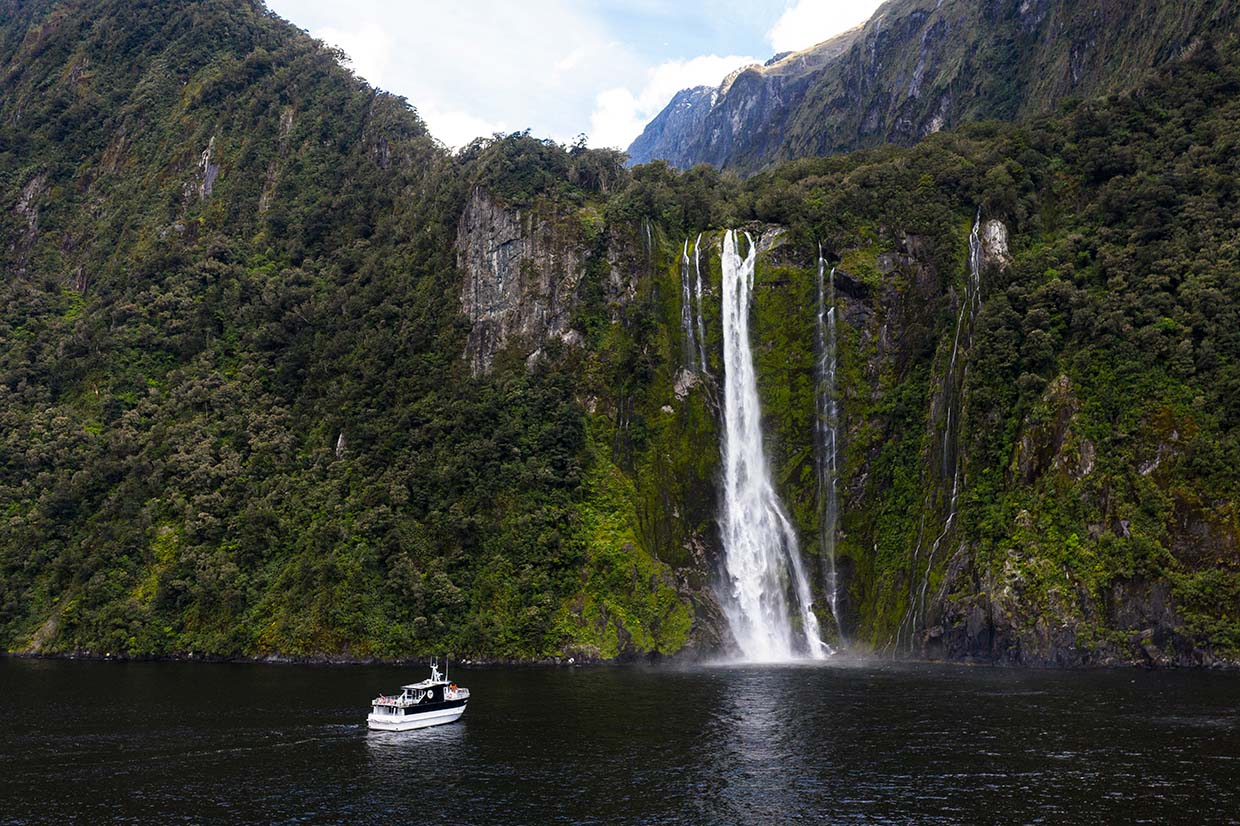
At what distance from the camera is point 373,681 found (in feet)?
197

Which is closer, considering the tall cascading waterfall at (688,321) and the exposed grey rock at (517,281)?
the tall cascading waterfall at (688,321)

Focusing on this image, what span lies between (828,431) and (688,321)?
626 inches

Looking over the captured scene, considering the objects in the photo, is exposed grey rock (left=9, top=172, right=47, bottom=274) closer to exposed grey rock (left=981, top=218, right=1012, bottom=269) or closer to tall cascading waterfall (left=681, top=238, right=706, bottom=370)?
tall cascading waterfall (left=681, top=238, right=706, bottom=370)

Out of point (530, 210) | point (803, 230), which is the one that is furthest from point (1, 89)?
point (803, 230)

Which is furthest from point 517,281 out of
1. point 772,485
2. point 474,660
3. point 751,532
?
point 474,660

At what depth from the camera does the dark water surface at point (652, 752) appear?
106 ft

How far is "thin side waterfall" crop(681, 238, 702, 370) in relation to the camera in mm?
85562

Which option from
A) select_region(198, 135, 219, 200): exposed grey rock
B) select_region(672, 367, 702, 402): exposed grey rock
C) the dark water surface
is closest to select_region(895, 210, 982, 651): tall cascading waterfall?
the dark water surface

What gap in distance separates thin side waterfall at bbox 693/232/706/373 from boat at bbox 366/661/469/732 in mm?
42525

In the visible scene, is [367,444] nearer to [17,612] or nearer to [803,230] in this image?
[17,612]

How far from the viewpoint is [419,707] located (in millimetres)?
47969

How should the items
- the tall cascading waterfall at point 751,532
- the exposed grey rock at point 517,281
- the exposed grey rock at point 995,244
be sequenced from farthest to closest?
the exposed grey rock at point 517,281
the exposed grey rock at point 995,244
the tall cascading waterfall at point 751,532

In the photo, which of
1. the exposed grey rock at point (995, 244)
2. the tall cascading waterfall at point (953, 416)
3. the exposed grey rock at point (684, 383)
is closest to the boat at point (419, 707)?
the tall cascading waterfall at point (953, 416)

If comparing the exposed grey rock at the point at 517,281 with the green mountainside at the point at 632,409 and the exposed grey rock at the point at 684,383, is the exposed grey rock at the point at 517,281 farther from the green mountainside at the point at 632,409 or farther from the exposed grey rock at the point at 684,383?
the exposed grey rock at the point at 684,383
